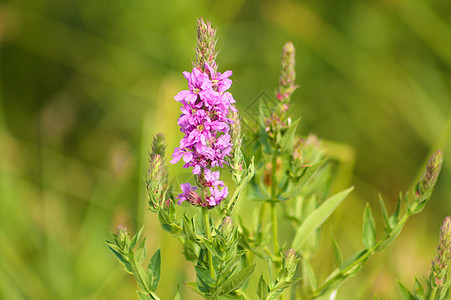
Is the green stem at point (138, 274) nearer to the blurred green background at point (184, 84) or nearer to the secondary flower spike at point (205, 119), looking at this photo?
the secondary flower spike at point (205, 119)

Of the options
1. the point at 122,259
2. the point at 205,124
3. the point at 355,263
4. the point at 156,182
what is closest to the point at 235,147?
the point at 205,124

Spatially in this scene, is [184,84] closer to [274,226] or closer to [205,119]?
[274,226]

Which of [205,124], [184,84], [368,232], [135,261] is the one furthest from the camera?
[184,84]

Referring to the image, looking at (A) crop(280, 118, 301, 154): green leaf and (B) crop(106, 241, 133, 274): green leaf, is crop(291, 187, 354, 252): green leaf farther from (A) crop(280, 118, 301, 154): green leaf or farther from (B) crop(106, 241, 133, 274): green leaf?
(B) crop(106, 241, 133, 274): green leaf

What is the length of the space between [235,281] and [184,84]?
2283mm

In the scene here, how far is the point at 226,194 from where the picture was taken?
42.6 inches

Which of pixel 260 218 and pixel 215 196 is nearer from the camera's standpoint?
pixel 215 196

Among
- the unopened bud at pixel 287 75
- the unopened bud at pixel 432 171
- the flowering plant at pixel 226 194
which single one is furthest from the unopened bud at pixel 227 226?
the unopened bud at pixel 432 171

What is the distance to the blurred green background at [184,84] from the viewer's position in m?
3.11

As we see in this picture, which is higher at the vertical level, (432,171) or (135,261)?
(135,261)

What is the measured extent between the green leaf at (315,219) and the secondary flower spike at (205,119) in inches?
14.1

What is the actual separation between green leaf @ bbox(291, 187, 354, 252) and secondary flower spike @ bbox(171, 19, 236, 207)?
36 centimetres

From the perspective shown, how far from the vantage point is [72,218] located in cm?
333

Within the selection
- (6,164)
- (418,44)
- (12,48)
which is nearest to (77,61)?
(12,48)
